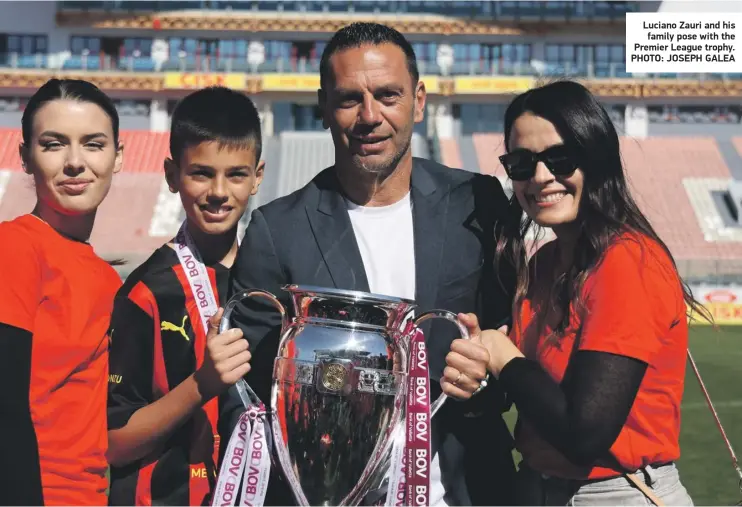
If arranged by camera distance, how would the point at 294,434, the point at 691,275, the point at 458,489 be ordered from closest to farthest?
1. the point at 294,434
2. the point at 458,489
3. the point at 691,275

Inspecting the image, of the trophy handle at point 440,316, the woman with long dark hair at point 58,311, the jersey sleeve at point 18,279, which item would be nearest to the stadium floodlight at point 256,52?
the woman with long dark hair at point 58,311

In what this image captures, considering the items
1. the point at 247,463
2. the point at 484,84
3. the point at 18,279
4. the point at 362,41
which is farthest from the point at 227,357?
the point at 484,84

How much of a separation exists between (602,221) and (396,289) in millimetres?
600

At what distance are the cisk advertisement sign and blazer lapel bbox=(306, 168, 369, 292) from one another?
17.6m

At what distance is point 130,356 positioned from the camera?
2.66 metres

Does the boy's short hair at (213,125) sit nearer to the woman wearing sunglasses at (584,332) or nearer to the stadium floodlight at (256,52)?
the woman wearing sunglasses at (584,332)

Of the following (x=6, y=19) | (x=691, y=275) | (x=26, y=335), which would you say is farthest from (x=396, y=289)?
(x=6, y=19)

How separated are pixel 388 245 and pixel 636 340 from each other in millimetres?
765

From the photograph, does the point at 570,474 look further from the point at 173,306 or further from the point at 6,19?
the point at 6,19

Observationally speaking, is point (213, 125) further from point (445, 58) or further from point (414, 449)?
point (445, 58)

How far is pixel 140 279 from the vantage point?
9.12 feet

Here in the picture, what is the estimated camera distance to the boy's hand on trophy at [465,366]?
2180 millimetres

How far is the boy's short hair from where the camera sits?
2855mm

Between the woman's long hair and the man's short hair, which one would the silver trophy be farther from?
the man's short hair
